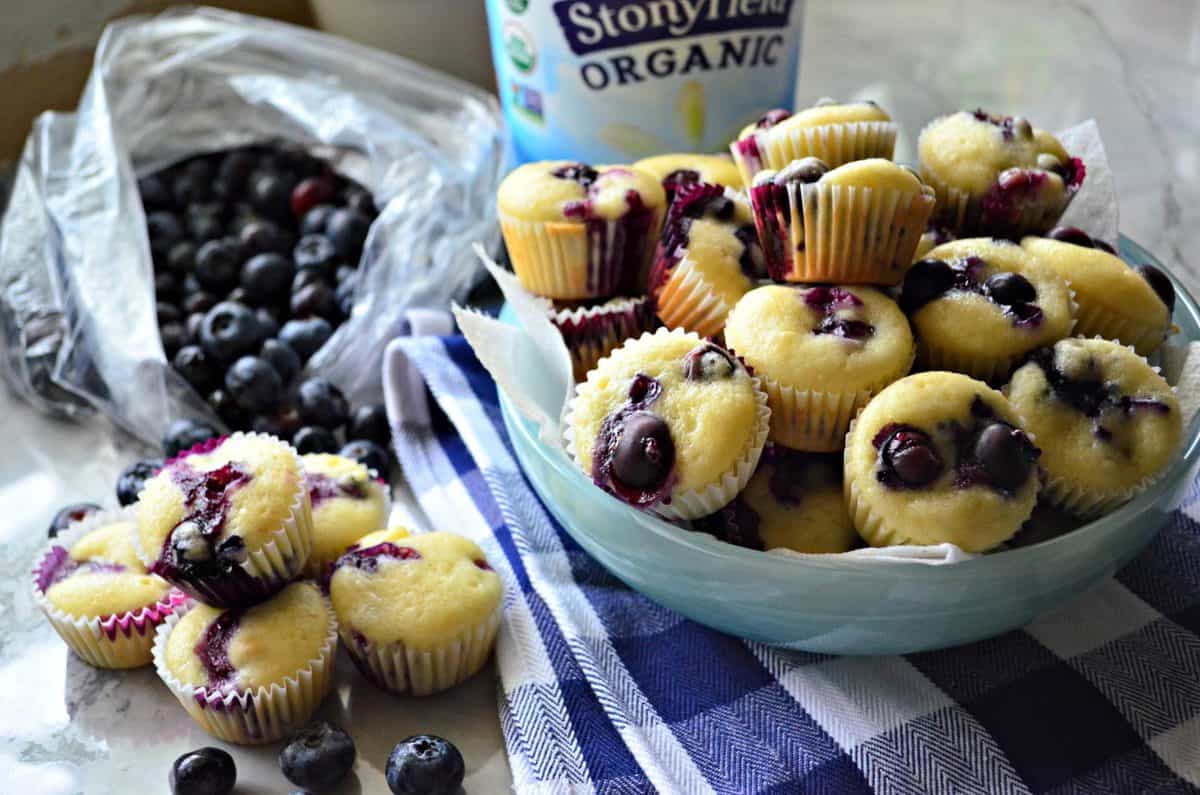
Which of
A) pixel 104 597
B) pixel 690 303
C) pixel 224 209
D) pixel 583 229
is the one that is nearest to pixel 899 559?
pixel 690 303

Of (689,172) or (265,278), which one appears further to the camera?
(265,278)

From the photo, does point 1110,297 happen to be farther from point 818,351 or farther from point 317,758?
point 317,758

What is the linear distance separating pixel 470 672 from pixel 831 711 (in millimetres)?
283

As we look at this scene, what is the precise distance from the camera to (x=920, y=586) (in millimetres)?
697

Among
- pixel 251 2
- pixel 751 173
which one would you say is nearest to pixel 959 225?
pixel 751 173

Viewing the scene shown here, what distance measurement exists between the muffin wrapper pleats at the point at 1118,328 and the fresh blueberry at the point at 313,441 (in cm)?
70

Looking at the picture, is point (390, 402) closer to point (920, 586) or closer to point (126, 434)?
point (126, 434)

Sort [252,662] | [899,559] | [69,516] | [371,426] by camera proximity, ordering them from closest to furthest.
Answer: [899,559] < [252,662] < [69,516] < [371,426]

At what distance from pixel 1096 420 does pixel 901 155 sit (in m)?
0.47

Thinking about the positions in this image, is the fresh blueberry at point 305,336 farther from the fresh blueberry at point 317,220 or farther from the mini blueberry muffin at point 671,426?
the mini blueberry muffin at point 671,426

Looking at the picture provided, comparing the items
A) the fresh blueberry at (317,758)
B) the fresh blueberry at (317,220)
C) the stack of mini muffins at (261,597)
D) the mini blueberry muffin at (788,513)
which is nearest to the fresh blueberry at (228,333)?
the fresh blueberry at (317,220)

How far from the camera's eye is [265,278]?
130 centimetres

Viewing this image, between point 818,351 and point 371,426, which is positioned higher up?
point 818,351

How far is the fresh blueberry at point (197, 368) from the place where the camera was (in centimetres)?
119
